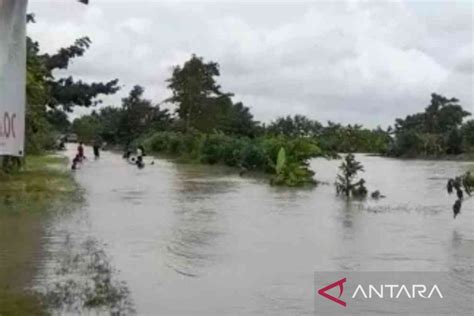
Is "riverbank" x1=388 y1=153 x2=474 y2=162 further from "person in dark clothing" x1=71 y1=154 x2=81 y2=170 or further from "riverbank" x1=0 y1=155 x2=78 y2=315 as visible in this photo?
"riverbank" x1=0 y1=155 x2=78 y2=315

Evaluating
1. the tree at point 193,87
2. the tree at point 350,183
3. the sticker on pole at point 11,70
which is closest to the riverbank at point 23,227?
the sticker on pole at point 11,70

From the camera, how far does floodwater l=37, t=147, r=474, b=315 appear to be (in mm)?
7629

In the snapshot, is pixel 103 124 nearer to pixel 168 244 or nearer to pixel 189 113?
pixel 189 113

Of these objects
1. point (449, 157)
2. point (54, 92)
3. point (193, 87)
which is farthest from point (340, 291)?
point (449, 157)

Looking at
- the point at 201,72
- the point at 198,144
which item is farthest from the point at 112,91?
the point at 201,72

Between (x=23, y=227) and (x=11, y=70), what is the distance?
10.7 meters

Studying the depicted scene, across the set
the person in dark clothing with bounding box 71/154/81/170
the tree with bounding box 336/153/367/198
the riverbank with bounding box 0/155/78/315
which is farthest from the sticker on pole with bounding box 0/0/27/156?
the person in dark clothing with bounding box 71/154/81/170

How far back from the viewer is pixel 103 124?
91.2 m

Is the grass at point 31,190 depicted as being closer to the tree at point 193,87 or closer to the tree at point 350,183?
the tree at point 350,183

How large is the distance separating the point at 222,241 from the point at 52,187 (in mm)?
11115

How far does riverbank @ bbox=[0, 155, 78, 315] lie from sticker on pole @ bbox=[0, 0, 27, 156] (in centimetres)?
405

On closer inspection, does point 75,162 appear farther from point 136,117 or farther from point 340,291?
point 136,117

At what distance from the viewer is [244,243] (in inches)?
454

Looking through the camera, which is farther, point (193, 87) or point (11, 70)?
point (193, 87)
